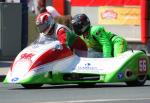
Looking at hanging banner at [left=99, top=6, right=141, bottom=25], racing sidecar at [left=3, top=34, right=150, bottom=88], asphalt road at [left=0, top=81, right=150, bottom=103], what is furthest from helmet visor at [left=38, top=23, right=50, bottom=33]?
hanging banner at [left=99, top=6, right=141, bottom=25]

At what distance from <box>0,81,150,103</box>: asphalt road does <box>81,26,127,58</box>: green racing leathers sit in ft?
2.29

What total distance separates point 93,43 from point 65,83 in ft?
4.15

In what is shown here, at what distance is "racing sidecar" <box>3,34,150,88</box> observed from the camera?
13898 millimetres

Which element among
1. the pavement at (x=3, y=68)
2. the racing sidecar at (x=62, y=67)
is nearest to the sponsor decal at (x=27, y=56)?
the racing sidecar at (x=62, y=67)

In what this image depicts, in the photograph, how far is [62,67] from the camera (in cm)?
1427

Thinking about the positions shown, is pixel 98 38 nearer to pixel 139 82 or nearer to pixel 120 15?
pixel 139 82

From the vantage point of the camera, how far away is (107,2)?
2427 cm

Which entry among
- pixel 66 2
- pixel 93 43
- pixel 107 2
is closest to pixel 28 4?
pixel 66 2

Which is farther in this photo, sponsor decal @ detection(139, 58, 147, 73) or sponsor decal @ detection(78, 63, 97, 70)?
sponsor decal @ detection(139, 58, 147, 73)

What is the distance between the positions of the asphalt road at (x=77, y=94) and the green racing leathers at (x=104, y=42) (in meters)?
0.70

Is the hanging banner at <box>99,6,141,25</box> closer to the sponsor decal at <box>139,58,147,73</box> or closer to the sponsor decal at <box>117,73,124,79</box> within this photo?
the sponsor decal at <box>139,58,147,73</box>

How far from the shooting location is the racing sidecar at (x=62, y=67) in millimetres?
13898

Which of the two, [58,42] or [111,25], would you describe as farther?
[111,25]

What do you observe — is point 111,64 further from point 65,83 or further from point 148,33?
point 148,33
